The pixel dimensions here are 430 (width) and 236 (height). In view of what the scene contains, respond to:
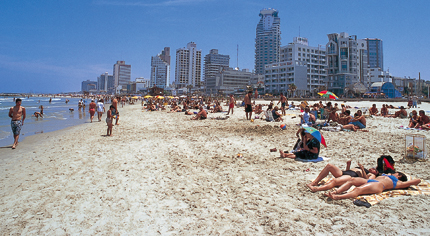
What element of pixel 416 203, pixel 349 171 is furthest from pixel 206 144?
pixel 416 203

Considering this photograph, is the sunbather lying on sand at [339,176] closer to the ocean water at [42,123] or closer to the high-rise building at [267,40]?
the ocean water at [42,123]

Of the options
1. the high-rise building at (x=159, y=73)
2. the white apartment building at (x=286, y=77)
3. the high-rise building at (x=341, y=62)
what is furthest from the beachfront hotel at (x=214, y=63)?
the high-rise building at (x=341, y=62)

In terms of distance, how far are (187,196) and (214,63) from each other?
149614 millimetres

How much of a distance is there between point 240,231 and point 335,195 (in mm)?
1690

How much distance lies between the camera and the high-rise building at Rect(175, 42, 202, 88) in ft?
550

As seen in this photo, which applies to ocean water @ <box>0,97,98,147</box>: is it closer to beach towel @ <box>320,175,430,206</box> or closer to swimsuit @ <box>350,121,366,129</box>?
beach towel @ <box>320,175,430,206</box>

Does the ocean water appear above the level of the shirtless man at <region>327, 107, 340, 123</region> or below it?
below

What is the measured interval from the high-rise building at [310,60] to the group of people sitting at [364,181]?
76.3m

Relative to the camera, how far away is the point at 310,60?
8056 centimetres

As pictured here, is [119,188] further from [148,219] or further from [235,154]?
[235,154]

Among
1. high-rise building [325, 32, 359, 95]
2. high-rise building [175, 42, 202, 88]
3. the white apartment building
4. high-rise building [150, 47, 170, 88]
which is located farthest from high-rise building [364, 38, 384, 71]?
high-rise building [150, 47, 170, 88]

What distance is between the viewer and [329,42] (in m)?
74.9

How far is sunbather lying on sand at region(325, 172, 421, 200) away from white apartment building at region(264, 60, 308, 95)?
71191 mm

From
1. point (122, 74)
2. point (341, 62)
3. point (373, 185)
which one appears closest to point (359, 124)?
point (373, 185)
